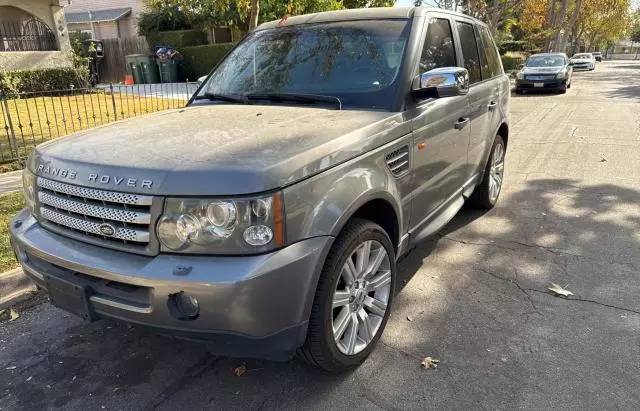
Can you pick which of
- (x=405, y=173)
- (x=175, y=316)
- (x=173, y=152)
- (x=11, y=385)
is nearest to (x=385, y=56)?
(x=405, y=173)

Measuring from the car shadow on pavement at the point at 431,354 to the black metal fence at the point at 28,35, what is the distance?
61.1 ft

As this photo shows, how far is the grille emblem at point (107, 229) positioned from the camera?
7.61ft

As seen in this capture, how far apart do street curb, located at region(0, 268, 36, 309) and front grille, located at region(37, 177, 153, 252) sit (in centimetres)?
153

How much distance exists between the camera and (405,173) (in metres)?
3.15

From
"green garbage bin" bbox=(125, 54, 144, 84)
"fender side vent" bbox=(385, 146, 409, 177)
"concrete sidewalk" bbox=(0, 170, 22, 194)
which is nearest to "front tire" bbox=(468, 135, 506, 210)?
"fender side vent" bbox=(385, 146, 409, 177)

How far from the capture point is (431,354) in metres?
2.99

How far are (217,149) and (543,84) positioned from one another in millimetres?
19931

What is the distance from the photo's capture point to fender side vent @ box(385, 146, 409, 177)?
2.96 meters

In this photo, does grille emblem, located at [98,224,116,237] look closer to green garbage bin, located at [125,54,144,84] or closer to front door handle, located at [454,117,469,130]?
front door handle, located at [454,117,469,130]

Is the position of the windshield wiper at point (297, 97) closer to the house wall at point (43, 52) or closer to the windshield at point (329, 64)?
the windshield at point (329, 64)

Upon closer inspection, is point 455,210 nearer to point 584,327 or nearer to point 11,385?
point 584,327

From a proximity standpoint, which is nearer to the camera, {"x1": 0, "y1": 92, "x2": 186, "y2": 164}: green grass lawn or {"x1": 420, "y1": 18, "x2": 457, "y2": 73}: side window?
{"x1": 420, "y1": 18, "x2": 457, "y2": 73}: side window

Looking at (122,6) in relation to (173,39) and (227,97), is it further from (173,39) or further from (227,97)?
(227,97)

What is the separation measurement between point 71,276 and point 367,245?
1513mm
